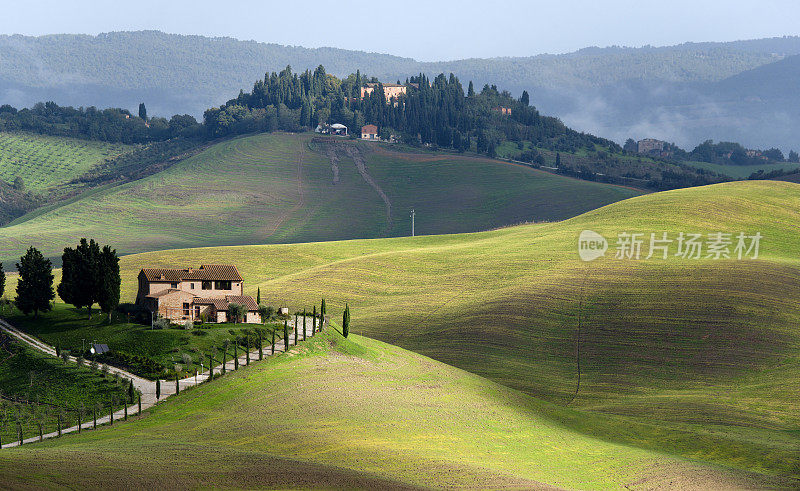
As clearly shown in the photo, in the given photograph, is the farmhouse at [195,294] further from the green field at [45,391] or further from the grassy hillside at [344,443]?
the green field at [45,391]

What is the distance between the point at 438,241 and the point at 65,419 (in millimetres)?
99222

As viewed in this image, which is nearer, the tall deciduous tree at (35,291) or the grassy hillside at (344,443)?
the grassy hillside at (344,443)

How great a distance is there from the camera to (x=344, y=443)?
157 ft

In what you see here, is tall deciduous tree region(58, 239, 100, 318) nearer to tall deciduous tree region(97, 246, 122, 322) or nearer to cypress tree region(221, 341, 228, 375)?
tall deciduous tree region(97, 246, 122, 322)

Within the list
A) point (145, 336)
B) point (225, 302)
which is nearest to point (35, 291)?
point (145, 336)

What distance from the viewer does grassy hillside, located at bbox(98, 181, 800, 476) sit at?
69750mm

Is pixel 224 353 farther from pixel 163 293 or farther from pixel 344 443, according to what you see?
pixel 344 443

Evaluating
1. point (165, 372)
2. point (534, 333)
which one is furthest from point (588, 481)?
point (534, 333)

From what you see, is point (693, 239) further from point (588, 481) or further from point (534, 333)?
point (588, 481)

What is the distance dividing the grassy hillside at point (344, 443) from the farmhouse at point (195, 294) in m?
9.27

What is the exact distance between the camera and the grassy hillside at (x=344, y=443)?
3822cm

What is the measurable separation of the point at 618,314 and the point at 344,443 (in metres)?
49.6

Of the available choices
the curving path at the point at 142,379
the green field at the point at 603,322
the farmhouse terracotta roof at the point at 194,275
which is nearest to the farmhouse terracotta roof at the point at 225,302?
the farmhouse terracotta roof at the point at 194,275

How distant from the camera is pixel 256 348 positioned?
2793 inches
